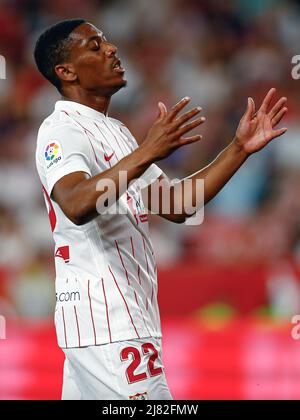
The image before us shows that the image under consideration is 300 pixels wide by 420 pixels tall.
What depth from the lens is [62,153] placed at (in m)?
3.21

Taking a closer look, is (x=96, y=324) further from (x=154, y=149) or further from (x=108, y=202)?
(x=154, y=149)

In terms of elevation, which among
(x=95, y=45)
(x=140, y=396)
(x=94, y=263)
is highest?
(x=95, y=45)

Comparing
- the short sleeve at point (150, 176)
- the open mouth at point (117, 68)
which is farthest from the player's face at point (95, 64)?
the short sleeve at point (150, 176)

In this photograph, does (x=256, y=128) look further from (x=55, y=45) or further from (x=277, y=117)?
(x=55, y=45)

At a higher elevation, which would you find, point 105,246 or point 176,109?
point 176,109

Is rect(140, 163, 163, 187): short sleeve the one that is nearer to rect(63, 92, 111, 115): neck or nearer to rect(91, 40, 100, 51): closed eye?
rect(63, 92, 111, 115): neck

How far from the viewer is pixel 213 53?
1005cm

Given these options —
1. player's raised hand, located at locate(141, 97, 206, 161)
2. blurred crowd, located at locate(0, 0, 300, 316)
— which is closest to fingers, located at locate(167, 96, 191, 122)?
player's raised hand, located at locate(141, 97, 206, 161)

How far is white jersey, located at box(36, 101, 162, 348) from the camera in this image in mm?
3271

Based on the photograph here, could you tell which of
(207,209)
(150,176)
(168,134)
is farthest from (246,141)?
(207,209)

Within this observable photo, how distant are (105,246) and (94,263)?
7cm

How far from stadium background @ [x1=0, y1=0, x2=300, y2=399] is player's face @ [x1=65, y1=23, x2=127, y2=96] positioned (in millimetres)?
2505

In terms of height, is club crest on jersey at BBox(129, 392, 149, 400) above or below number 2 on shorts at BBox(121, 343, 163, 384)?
below
